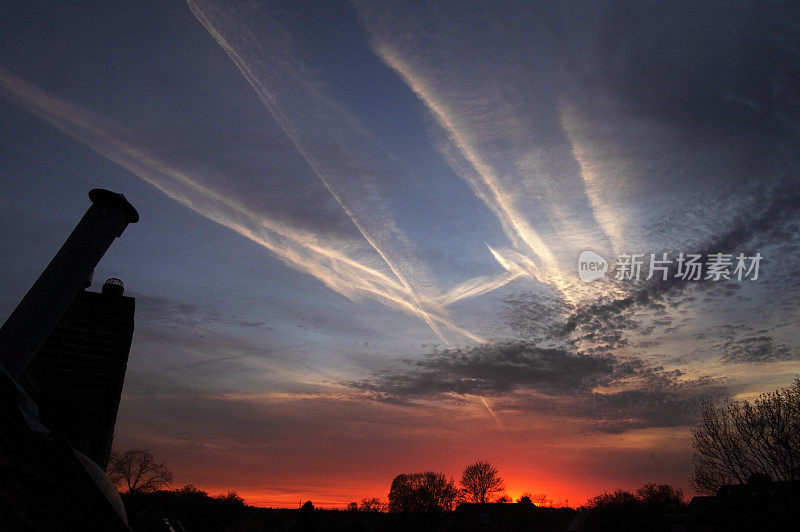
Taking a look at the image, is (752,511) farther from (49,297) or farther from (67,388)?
(49,297)

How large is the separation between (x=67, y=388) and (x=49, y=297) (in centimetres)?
336

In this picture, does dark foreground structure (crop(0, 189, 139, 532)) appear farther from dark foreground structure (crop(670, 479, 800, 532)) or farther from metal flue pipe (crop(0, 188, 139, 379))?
dark foreground structure (crop(670, 479, 800, 532))

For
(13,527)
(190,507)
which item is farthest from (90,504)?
(190,507)

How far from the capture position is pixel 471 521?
4497 centimetres

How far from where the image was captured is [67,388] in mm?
6922

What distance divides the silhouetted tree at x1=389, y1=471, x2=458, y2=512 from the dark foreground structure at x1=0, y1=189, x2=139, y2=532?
270 feet

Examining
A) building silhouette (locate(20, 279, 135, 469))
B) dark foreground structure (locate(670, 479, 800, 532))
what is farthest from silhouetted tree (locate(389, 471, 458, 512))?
building silhouette (locate(20, 279, 135, 469))

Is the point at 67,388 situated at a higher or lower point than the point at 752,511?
lower

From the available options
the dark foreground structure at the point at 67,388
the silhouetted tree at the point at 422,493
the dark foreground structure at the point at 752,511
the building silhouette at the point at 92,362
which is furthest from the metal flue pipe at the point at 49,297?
the silhouetted tree at the point at 422,493

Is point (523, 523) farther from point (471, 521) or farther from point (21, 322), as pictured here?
point (21, 322)

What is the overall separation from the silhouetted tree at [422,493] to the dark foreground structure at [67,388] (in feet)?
270

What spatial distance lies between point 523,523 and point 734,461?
61.7 feet

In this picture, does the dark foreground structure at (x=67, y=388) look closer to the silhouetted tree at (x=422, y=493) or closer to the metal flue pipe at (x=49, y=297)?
the metal flue pipe at (x=49, y=297)

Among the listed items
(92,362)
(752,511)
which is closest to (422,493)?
(752,511)
